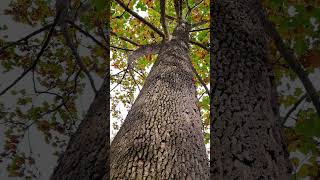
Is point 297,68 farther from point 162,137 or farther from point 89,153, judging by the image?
point 89,153

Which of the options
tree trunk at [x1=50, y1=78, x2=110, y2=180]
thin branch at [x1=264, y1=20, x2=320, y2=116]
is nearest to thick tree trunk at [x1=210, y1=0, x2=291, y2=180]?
thin branch at [x1=264, y1=20, x2=320, y2=116]

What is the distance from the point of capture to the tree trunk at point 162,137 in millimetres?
2145

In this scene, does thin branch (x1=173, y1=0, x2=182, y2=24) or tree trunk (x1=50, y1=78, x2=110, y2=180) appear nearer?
tree trunk (x1=50, y1=78, x2=110, y2=180)

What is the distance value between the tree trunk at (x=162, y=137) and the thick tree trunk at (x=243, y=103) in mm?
476

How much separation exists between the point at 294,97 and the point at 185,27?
3.67m

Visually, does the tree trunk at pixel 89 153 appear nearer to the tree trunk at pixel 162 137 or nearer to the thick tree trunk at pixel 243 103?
the tree trunk at pixel 162 137

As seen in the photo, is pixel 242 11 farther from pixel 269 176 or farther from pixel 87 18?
pixel 87 18

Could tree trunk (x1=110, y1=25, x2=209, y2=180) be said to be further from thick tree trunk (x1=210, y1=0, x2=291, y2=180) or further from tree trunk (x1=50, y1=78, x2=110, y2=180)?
thick tree trunk (x1=210, y1=0, x2=291, y2=180)

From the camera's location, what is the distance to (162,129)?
269 centimetres

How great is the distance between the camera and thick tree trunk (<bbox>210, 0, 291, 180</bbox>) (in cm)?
172

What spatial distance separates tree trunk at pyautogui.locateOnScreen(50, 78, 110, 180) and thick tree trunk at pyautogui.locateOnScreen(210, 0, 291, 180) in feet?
2.76

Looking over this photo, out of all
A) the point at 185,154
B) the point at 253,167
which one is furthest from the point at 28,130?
the point at 253,167

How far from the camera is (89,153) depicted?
237 centimetres

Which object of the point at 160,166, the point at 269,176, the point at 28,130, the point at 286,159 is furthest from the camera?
the point at 28,130
